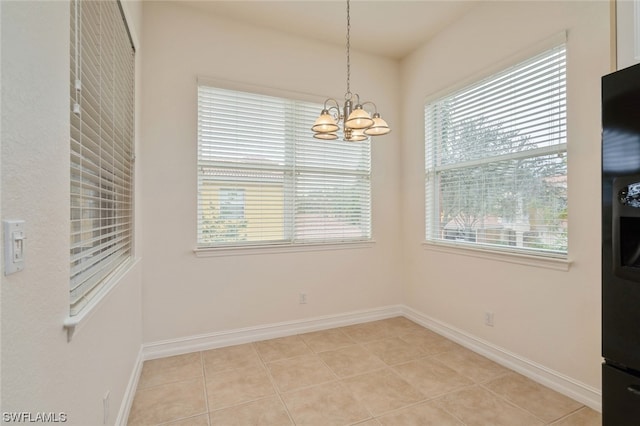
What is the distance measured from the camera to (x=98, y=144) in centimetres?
147

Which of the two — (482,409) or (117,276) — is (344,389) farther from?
(117,276)

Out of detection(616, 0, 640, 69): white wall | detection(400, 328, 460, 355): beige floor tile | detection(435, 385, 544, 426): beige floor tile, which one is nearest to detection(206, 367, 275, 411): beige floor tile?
detection(435, 385, 544, 426): beige floor tile

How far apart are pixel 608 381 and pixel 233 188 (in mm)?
2873

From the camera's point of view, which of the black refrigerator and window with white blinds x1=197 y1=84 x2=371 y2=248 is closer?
the black refrigerator

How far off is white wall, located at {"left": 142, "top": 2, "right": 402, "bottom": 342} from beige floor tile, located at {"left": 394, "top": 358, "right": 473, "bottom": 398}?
3.58 ft

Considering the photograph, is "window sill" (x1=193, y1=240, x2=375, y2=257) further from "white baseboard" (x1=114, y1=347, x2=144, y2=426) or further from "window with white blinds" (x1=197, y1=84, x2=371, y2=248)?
"white baseboard" (x1=114, y1=347, x2=144, y2=426)

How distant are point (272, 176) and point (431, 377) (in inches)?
90.8

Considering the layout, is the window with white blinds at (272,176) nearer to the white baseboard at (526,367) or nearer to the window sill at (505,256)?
the window sill at (505,256)

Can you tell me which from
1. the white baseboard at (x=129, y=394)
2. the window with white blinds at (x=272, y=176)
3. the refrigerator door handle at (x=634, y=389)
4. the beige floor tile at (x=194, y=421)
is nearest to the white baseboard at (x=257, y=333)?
the white baseboard at (x=129, y=394)

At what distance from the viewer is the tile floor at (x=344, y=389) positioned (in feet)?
6.24

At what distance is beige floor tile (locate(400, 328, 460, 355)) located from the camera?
9.36 ft

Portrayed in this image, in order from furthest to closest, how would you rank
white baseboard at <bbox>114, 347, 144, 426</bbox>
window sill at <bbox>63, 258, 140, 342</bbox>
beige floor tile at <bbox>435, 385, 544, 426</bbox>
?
1. beige floor tile at <bbox>435, 385, 544, 426</bbox>
2. white baseboard at <bbox>114, 347, 144, 426</bbox>
3. window sill at <bbox>63, 258, 140, 342</bbox>

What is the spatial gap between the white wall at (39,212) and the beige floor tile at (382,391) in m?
1.59

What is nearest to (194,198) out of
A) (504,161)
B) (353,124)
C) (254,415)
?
(353,124)
